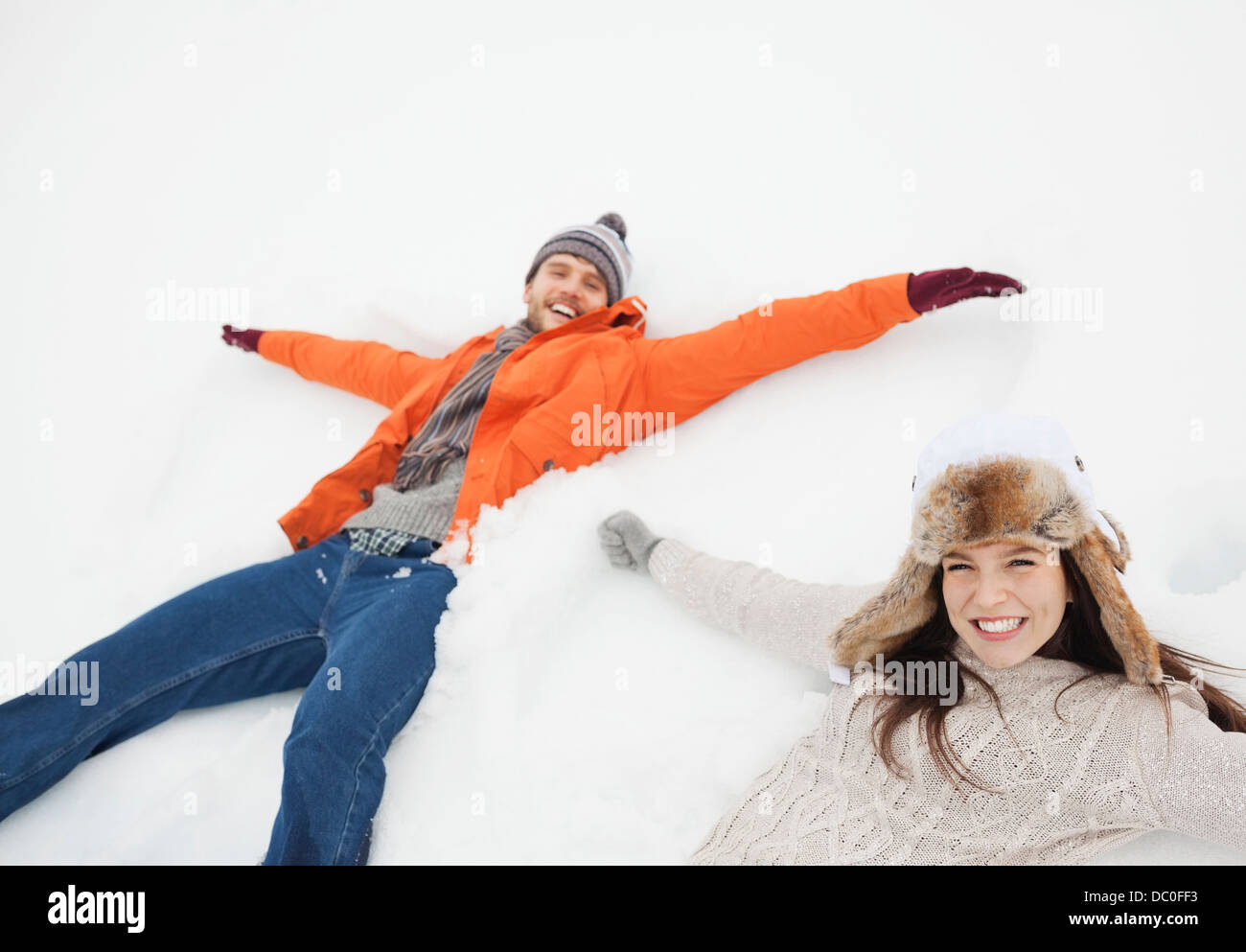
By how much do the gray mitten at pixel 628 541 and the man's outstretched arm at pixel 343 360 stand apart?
1.00 meters

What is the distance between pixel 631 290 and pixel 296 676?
168 cm

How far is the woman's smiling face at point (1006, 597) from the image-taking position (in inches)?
47.3

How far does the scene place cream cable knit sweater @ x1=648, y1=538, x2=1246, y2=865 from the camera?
111 centimetres

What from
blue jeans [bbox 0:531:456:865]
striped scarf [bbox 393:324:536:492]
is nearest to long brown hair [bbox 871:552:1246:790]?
blue jeans [bbox 0:531:456:865]

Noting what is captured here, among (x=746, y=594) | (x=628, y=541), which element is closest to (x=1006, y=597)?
(x=746, y=594)

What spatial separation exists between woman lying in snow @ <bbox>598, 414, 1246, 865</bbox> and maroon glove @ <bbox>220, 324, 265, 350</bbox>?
2410mm

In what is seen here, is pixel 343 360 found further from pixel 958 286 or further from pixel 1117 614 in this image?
pixel 1117 614

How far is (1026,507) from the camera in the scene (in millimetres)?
1161

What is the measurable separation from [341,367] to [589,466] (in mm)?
1086

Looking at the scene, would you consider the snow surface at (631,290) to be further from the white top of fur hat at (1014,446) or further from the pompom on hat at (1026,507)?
the white top of fur hat at (1014,446)

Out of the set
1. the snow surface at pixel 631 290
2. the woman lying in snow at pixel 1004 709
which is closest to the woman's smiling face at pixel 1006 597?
the woman lying in snow at pixel 1004 709

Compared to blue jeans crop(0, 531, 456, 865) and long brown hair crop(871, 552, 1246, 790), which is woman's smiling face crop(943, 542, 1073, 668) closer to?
long brown hair crop(871, 552, 1246, 790)
